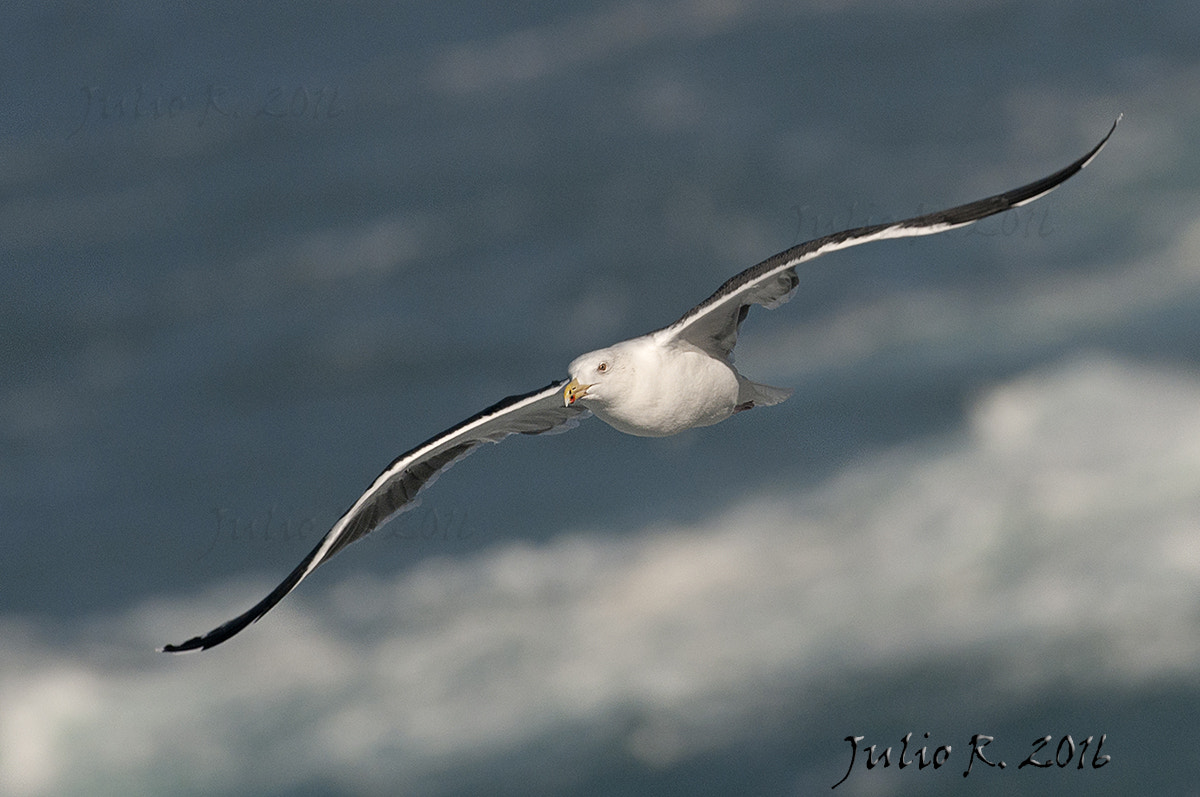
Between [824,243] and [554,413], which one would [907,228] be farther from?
[554,413]

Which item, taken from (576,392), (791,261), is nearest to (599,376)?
(576,392)

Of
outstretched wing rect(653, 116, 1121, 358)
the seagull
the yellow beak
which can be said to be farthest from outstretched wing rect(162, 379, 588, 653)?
outstretched wing rect(653, 116, 1121, 358)

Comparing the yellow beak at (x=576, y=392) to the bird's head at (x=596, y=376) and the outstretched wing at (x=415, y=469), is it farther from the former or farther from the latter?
the outstretched wing at (x=415, y=469)

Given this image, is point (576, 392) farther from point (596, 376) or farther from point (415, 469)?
point (415, 469)

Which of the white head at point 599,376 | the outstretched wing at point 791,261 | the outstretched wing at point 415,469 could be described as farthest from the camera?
the outstretched wing at point 415,469

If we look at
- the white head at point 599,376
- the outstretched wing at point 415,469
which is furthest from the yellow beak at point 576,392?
the outstretched wing at point 415,469

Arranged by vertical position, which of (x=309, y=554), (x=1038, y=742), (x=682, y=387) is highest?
(x=682, y=387)

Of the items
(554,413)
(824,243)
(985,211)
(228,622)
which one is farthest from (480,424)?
(985,211)
